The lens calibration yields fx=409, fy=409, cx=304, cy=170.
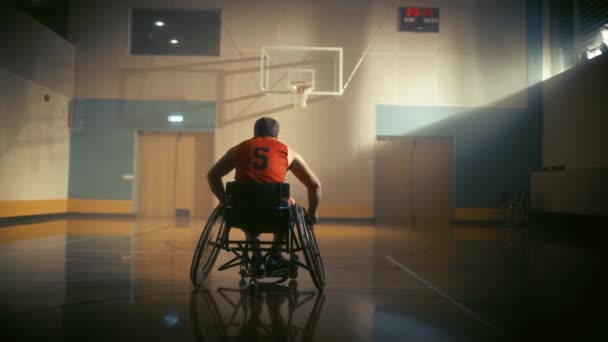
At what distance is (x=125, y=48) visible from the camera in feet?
33.1

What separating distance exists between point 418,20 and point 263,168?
879cm

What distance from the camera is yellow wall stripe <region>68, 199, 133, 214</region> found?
10.0 metres

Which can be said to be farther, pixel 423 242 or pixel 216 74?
pixel 216 74

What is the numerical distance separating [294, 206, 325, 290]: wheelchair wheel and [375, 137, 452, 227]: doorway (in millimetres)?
7745

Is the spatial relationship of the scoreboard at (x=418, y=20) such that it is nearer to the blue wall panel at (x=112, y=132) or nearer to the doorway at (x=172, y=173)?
the blue wall panel at (x=112, y=132)

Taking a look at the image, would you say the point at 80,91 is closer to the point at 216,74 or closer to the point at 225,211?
the point at 216,74

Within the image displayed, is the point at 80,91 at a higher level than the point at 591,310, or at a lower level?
higher

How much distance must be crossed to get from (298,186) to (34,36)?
653cm

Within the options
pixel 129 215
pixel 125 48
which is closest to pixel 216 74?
pixel 125 48

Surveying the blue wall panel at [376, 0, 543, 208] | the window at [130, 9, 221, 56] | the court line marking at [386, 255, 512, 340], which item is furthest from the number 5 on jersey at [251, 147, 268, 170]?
the window at [130, 9, 221, 56]

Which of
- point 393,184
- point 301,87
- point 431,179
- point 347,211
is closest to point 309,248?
point 301,87

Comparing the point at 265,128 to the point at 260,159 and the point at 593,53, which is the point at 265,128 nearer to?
the point at 260,159

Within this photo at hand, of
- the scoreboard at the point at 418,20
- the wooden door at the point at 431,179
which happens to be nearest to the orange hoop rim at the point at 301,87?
the scoreboard at the point at 418,20

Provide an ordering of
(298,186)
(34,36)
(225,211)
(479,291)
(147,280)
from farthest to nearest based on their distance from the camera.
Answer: (298,186) → (34,36) → (147,280) → (479,291) → (225,211)
